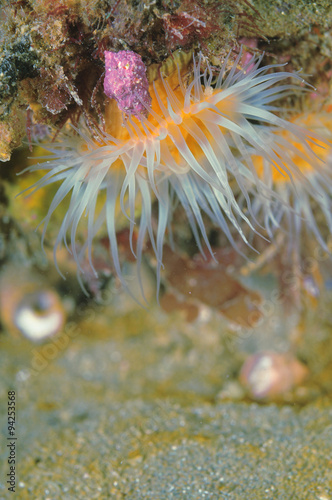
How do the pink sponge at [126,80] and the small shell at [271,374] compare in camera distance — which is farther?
the small shell at [271,374]

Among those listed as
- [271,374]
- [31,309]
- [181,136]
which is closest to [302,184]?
[181,136]

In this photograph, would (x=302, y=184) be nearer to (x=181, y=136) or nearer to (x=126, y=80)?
(x=181, y=136)

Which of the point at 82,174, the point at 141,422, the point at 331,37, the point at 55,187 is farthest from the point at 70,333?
the point at 331,37

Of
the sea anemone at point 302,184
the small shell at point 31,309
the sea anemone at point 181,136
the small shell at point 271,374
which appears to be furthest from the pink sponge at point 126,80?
the small shell at point 271,374

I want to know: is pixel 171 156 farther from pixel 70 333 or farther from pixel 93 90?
pixel 70 333

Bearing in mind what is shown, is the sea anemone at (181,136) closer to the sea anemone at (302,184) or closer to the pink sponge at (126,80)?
the pink sponge at (126,80)

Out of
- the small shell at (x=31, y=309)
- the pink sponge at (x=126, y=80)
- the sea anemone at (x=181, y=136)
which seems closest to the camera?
the pink sponge at (x=126, y=80)

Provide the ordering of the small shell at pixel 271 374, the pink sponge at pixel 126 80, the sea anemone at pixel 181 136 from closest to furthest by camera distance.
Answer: the pink sponge at pixel 126 80, the sea anemone at pixel 181 136, the small shell at pixel 271 374
